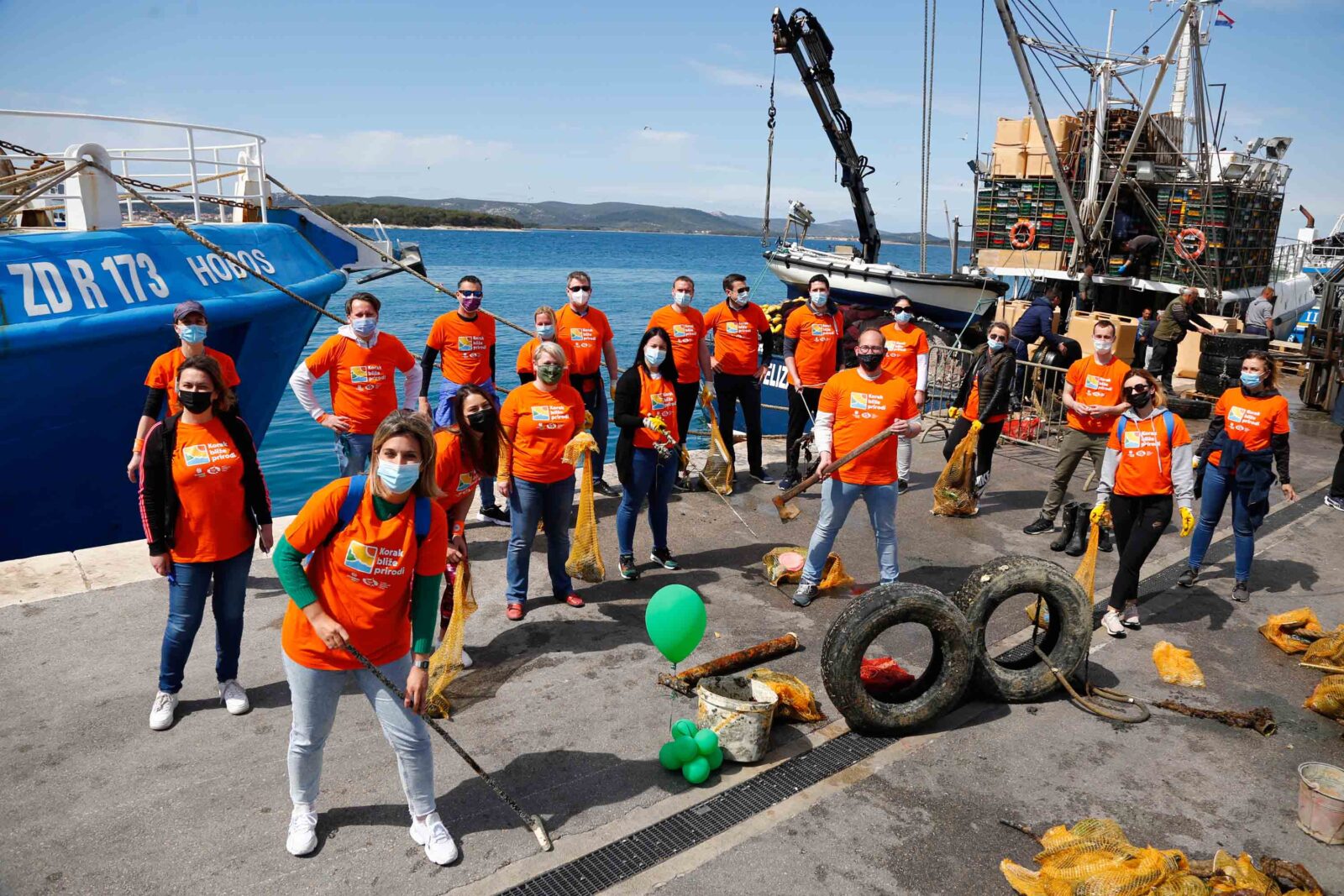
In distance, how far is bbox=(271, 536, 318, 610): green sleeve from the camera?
3.28 metres

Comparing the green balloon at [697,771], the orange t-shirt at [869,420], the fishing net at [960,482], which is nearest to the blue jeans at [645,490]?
the orange t-shirt at [869,420]

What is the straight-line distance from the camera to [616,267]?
82.0m

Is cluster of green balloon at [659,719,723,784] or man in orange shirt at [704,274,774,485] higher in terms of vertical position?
man in orange shirt at [704,274,774,485]

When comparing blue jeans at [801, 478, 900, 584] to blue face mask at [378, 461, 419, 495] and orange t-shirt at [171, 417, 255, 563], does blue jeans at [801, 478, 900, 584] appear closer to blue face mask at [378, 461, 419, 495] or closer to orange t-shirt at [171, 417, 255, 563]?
blue face mask at [378, 461, 419, 495]

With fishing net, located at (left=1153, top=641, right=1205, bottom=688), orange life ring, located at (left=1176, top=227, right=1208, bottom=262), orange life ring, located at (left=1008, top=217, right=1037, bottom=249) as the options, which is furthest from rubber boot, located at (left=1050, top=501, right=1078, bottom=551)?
orange life ring, located at (left=1008, top=217, right=1037, bottom=249)

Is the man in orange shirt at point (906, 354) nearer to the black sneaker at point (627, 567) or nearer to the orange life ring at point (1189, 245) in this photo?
the black sneaker at point (627, 567)

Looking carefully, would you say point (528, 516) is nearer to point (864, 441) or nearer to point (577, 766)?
point (577, 766)

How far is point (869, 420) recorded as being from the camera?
6039 mm

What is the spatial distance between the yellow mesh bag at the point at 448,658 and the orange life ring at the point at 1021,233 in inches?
743

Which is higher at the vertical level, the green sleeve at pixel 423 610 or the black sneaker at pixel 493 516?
the green sleeve at pixel 423 610

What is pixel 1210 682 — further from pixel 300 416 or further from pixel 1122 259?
pixel 300 416

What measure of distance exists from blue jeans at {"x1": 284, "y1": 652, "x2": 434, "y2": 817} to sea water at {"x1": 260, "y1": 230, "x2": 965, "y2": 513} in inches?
181

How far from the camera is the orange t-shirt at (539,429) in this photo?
573 centimetres

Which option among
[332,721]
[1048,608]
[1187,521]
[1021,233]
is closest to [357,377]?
[332,721]
